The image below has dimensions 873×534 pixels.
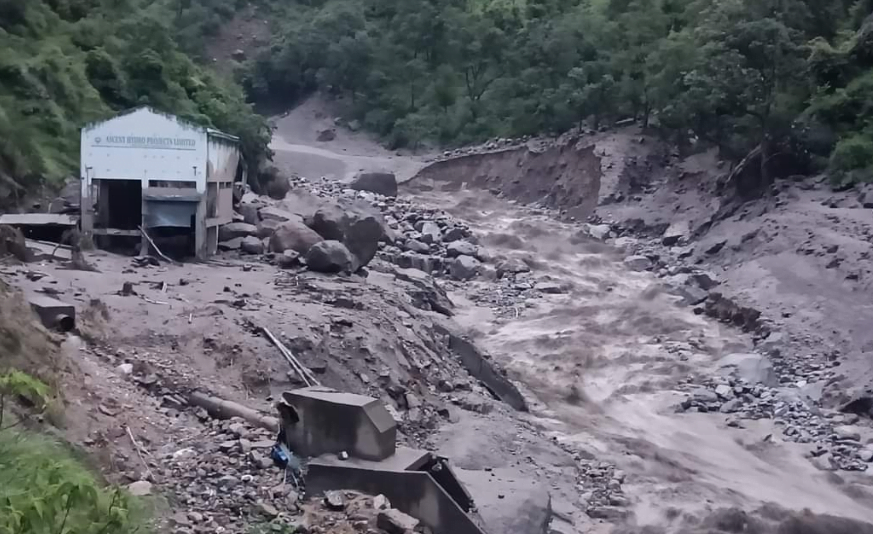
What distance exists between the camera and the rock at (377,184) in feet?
118

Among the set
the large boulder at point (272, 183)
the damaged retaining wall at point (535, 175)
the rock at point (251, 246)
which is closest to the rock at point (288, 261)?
the rock at point (251, 246)

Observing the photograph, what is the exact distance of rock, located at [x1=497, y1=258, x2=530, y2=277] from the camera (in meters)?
26.8

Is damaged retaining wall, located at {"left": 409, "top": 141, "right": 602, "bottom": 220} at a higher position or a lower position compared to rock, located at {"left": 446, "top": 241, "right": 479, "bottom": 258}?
higher

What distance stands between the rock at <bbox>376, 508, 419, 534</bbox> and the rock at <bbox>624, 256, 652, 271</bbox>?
2027 centimetres

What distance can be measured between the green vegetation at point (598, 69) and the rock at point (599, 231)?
393 cm

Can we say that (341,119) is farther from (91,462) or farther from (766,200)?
(91,462)

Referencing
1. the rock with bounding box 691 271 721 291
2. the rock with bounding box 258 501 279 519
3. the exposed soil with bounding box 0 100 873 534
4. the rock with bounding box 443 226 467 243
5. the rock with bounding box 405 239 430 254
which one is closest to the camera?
the rock with bounding box 258 501 279 519

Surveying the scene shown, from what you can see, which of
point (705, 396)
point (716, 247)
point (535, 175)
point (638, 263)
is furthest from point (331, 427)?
point (535, 175)

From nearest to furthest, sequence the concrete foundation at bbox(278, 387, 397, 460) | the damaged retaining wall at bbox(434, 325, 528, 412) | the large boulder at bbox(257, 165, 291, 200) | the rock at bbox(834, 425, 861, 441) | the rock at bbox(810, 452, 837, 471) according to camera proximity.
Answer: the concrete foundation at bbox(278, 387, 397, 460)
the rock at bbox(810, 452, 837, 471)
the rock at bbox(834, 425, 861, 441)
the damaged retaining wall at bbox(434, 325, 528, 412)
the large boulder at bbox(257, 165, 291, 200)

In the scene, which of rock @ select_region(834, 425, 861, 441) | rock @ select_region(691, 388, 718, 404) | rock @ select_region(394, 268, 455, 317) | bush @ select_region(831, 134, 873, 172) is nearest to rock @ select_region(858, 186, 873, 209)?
bush @ select_region(831, 134, 873, 172)

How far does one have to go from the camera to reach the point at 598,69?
38094 millimetres

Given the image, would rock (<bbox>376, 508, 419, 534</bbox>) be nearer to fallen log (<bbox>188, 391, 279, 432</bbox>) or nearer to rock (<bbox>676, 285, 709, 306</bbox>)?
fallen log (<bbox>188, 391, 279, 432</bbox>)

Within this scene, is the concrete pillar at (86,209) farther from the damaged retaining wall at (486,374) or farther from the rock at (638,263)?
the rock at (638,263)

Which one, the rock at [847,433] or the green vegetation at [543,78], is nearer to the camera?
the rock at [847,433]
